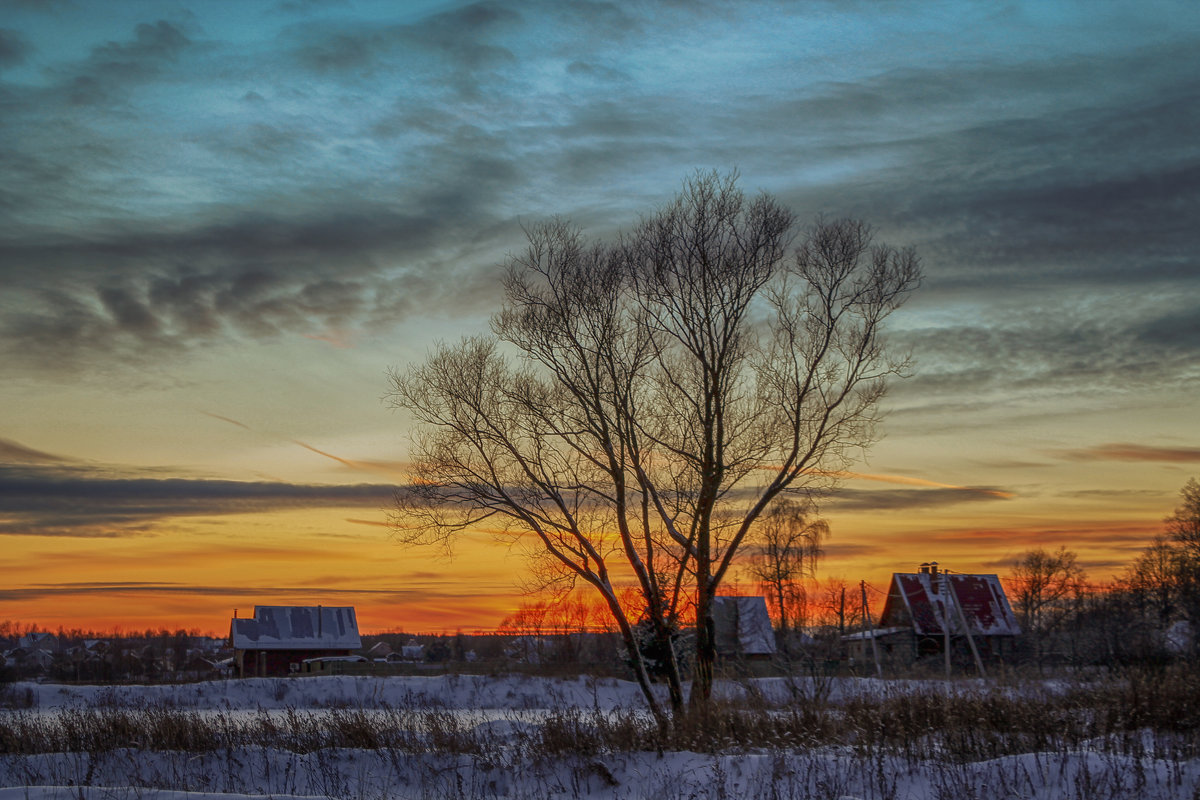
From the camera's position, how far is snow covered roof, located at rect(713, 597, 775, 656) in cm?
5669

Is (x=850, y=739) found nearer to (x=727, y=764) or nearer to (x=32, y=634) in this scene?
(x=727, y=764)

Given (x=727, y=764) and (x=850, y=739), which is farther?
(x=850, y=739)

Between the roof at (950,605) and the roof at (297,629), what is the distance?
41.1 m

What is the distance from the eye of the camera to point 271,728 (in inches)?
670

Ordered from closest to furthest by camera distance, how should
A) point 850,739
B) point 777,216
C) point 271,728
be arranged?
1. point 850,739
2. point 271,728
3. point 777,216

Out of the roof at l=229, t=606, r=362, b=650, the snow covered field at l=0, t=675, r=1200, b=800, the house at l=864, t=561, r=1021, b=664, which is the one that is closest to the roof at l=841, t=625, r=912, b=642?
the house at l=864, t=561, r=1021, b=664

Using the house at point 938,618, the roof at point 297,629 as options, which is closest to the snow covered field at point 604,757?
the house at point 938,618

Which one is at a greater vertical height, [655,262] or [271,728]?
[655,262]

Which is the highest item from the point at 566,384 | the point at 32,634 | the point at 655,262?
the point at 655,262

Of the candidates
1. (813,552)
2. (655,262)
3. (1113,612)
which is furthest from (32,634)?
(655,262)

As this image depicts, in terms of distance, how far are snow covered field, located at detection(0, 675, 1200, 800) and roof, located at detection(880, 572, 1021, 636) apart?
3790 centimetres

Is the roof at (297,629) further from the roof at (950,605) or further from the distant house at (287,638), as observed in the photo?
the roof at (950,605)

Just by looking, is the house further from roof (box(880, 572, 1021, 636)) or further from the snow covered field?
the snow covered field

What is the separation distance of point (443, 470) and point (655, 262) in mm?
6093
